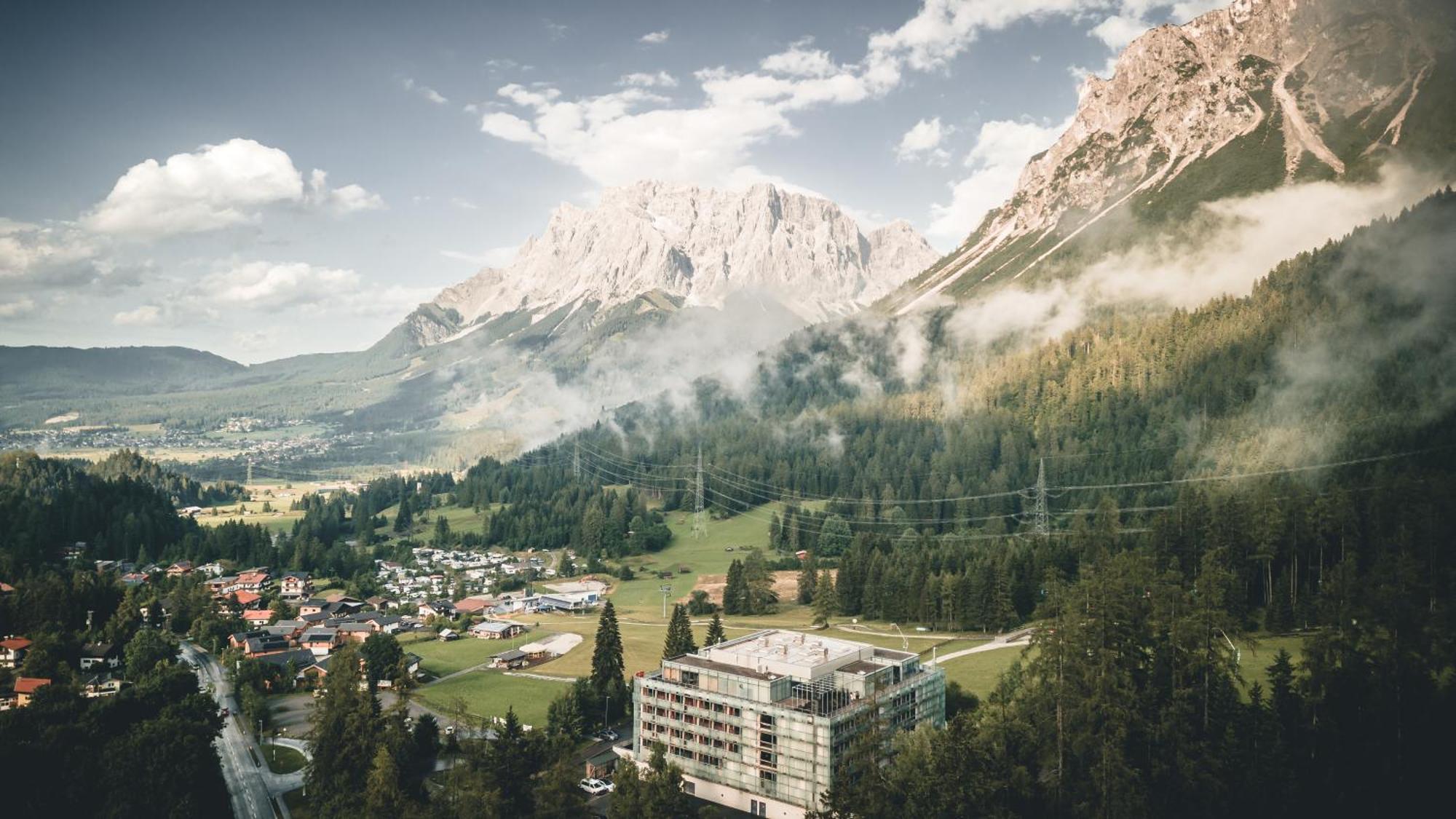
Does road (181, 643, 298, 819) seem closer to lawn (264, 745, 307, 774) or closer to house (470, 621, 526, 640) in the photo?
lawn (264, 745, 307, 774)

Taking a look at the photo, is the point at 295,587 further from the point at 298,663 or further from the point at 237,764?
the point at 237,764

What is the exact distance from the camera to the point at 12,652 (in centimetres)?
7031

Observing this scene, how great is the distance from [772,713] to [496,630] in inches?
1840

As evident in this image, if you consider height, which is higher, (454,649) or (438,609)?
(438,609)

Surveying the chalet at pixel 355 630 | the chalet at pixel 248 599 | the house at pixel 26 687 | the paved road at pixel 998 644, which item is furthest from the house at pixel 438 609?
the paved road at pixel 998 644

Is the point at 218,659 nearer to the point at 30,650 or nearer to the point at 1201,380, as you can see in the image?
the point at 30,650

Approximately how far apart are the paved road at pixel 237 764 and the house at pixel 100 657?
620 centimetres

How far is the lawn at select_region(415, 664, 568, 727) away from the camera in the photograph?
2530 inches

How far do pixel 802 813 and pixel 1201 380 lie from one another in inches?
3423

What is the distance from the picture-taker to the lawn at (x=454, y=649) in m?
77.7

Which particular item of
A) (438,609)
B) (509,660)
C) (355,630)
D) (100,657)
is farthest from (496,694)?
(438,609)

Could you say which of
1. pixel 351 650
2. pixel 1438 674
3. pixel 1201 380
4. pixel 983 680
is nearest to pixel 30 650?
pixel 351 650

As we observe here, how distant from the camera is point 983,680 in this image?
6147cm

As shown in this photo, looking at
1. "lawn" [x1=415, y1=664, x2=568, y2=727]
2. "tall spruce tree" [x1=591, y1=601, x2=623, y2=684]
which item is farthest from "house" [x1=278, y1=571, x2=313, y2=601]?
"tall spruce tree" [x1=591, y1=601, x2=623, y2=684]
